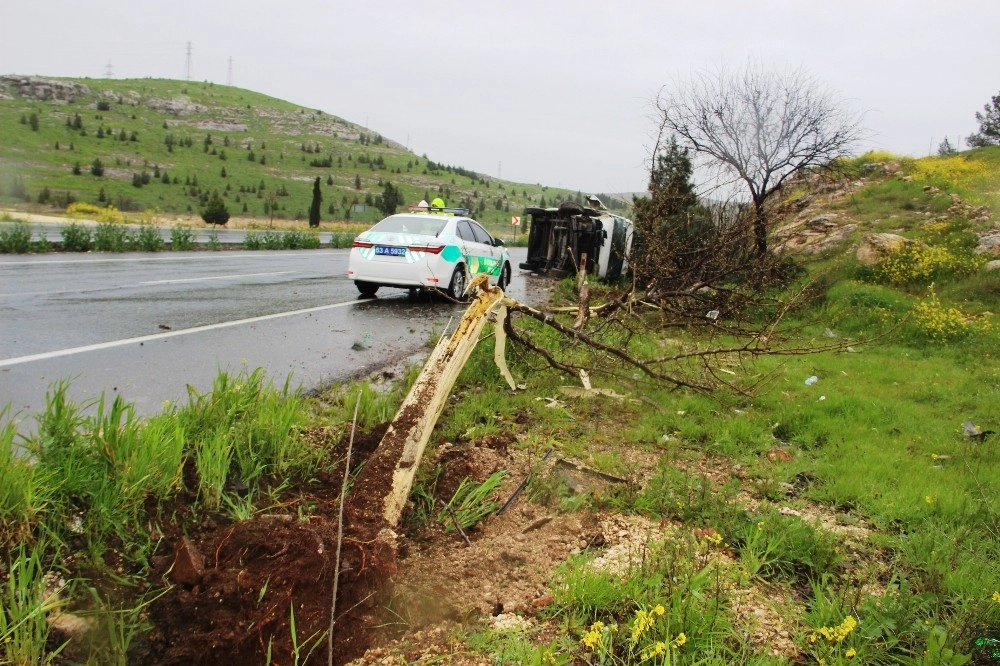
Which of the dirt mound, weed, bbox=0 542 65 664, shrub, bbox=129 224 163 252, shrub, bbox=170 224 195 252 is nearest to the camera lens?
weed, bbox=0 542 65 664

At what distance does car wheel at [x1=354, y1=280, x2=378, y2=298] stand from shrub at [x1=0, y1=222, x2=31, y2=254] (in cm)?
956

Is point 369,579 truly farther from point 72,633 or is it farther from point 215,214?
point 215,214

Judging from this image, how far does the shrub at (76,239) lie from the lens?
673 inches

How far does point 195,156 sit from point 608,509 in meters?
74.0

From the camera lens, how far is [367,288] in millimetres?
12148

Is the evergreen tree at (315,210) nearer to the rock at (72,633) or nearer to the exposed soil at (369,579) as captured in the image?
the exposed soil at (369,579)

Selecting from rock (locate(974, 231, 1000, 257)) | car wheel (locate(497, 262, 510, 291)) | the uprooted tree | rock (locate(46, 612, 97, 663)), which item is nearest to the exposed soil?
rock (locate(46, 612, 97, 663))

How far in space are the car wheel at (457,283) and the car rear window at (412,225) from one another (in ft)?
2.53

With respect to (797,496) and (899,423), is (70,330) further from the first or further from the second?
(899,423)

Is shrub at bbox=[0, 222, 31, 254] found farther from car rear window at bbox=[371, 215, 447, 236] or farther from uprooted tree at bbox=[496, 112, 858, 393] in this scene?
uprooted tree at bbox=[496, 112, 858, 393]

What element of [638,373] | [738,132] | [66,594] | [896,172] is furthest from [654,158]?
[896,172]

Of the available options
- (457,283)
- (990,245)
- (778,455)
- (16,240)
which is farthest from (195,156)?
(778,455)

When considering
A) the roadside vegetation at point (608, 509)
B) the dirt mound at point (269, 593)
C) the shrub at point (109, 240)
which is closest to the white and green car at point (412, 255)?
the roadside vegetation at point (608, 509)

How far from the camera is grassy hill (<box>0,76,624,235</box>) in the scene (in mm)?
45750
